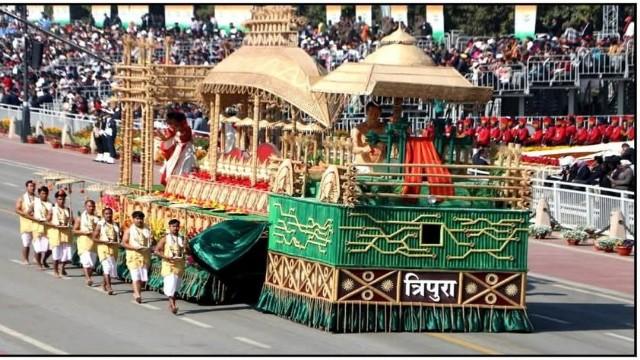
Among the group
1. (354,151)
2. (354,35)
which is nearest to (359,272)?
(354,151)

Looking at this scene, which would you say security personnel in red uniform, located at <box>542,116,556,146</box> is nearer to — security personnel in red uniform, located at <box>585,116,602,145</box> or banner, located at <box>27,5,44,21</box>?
security personnel in red uniform, located at <box>585,116,602,145</box>

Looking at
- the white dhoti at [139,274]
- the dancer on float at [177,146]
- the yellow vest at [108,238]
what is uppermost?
the dancer on float at [177,146]

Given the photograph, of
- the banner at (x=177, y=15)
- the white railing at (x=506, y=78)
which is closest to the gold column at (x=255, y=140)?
the white railing at (x=506, y=78)

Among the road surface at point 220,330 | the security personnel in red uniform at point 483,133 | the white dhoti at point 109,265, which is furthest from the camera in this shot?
the security personnel in red uniform at point 483,133

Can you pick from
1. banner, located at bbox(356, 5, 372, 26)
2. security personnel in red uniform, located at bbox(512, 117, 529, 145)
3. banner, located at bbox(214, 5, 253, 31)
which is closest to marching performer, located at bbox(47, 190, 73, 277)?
security personnel in red uniform, located at bbox(512, 117, 529, 145)

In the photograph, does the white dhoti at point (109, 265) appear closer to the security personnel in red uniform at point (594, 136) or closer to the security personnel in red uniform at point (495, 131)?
the security personnel in red uniform at point (495, 131)

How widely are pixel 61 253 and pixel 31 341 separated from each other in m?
6.25

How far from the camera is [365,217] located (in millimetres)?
22781

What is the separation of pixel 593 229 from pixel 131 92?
10.1 metres

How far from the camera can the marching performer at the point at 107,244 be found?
86.4ft

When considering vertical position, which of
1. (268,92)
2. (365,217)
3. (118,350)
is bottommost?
(118,350)

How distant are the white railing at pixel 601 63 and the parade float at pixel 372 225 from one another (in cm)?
3019

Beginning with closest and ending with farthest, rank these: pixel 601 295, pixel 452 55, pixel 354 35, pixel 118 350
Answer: pixel 118 350
pixel 601 295
pixel 452 55
pixel 354 35

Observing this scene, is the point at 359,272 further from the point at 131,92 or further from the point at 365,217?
the point at 131,92
